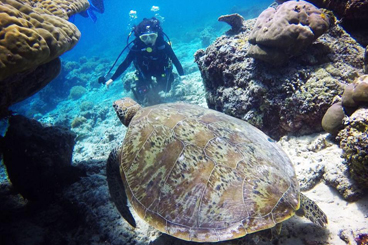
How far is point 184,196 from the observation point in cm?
182

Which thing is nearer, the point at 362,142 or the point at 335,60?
the point at 362,142

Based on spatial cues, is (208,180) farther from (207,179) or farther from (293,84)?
(293,84)

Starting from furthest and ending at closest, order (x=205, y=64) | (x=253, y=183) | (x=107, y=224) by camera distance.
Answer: (x=205, y=64)
(x=107, y=224)
(x=253, y=183)

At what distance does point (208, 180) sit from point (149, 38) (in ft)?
20.7

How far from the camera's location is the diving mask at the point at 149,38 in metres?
6.57

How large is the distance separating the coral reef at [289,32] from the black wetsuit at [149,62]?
14.9 feet

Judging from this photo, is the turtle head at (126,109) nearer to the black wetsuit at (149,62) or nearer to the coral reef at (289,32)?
the coral reef at (289,32)

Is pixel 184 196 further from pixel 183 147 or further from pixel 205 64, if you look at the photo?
pixel 205 64

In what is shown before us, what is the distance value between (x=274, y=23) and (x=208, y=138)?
7.37 ft

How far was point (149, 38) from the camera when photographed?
6.60m

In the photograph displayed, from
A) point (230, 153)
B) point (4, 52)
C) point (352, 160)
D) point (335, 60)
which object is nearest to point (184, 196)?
point (230, 153)

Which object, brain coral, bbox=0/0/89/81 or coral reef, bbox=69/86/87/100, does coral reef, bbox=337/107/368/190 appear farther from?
coral reef, bbox=69/86/87/100

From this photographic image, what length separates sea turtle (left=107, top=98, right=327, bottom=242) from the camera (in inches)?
63.8

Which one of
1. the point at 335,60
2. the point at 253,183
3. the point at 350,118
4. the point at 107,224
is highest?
the point at 335,60
